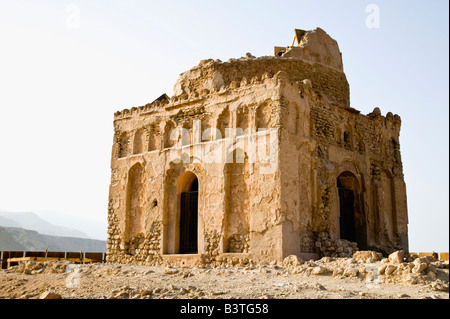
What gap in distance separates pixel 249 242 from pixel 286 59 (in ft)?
21.2

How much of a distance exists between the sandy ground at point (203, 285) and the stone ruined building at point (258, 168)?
1.76m

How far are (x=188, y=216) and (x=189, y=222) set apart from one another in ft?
0.64

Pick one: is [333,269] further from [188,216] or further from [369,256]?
[188,216]

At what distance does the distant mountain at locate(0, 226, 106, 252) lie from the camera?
164ft

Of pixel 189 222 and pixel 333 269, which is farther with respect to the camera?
pixel 189 222

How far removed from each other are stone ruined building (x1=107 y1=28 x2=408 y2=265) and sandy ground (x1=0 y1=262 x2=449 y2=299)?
1.76 meters

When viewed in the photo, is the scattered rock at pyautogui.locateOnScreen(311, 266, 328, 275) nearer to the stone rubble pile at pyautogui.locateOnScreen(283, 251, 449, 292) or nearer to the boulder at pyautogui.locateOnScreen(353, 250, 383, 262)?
the stone rubble pile at pyautogui.locateOnScreen(283, 251, 449, 292)

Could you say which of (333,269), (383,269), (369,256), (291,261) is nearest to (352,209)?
(369,256)

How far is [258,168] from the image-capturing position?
12828mm

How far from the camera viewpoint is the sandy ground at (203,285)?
7.92 m

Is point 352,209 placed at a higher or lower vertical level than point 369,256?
higher

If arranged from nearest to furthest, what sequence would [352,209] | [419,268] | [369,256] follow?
[419,268] < [369,256] < [352,209]

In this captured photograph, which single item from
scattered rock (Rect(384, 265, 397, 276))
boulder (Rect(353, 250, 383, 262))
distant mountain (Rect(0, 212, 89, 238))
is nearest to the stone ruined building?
boulder (Rect(353, 250, 383, 262))

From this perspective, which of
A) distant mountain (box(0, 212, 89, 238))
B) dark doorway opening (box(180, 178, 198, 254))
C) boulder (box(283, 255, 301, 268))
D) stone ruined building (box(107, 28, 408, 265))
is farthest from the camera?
distant mountain (box(0, 212, 89, 238))
